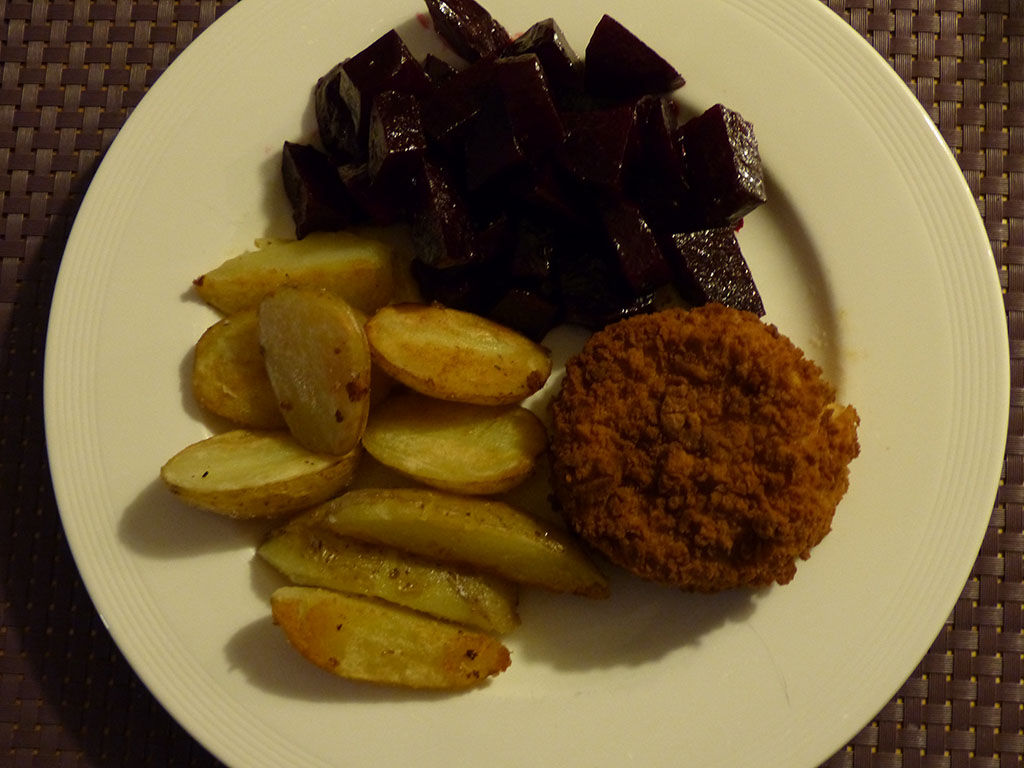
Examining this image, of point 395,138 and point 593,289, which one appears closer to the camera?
point 395,138

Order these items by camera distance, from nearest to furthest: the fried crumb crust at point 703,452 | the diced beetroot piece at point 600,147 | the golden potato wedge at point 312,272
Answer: the fried crumb crust at point 703,452
the diced beetroot piece at point 600,147
the golden potato wedge at point 312,272

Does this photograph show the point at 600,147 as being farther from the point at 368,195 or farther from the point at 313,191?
the point at 313,191

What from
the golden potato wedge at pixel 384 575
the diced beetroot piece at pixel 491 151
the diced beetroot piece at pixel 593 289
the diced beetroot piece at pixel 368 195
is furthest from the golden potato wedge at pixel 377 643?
the diced beetroot piece at pixel 491 151

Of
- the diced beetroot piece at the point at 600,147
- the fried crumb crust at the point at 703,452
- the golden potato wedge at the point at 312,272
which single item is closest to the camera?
the fried crumb crust at the point at 703,452

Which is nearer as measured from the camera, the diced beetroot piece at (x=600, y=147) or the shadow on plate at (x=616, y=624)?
the diced beetroot piece at (x=600, y=147)

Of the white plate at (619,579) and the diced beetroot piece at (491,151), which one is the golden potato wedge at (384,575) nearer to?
the white plate at (619,579)

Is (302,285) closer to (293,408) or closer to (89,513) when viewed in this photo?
(293,408)

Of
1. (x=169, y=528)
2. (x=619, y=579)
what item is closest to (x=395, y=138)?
(x=169, y=528)
